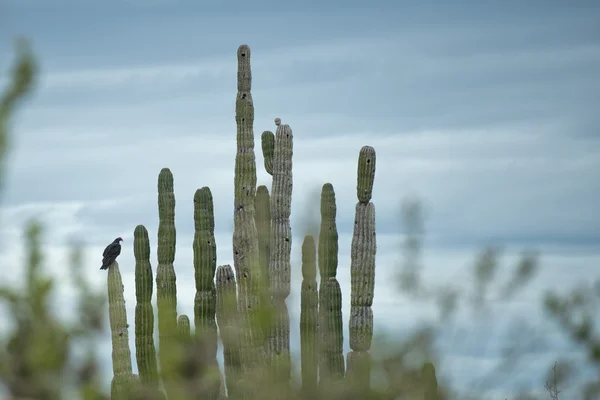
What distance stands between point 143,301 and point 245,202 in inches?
103

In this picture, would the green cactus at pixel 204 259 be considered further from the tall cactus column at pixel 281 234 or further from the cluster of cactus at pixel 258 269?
the tall cactus column at pixel 281 234

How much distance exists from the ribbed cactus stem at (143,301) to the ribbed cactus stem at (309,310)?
278 centimetres

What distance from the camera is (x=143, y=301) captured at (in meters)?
13.9

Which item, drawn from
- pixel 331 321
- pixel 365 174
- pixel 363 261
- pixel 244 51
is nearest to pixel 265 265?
pixel 331 321

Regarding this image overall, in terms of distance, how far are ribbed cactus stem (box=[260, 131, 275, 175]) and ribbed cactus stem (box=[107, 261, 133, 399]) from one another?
3043 mm

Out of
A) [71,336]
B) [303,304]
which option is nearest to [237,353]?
[303,304]

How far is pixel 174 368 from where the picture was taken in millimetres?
2725

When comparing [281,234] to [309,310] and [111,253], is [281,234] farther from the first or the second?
[111,253]

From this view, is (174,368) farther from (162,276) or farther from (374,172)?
(162,276)

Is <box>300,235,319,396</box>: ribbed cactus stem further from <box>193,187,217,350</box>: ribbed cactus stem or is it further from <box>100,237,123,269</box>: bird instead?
<box>100,237,123,269</box>: bird

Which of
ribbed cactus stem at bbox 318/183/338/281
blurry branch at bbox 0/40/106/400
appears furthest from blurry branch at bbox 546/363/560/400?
blurry branch at bbox 0/40/106/400

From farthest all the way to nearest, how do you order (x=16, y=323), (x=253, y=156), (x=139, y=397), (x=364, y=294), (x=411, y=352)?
(x=253, y=156), (x=364, y=294), (x=411, y=352), (x=139, y=397), (x=16, y=323)

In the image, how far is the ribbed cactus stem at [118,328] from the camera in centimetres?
1333

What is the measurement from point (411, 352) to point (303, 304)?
333 inches
